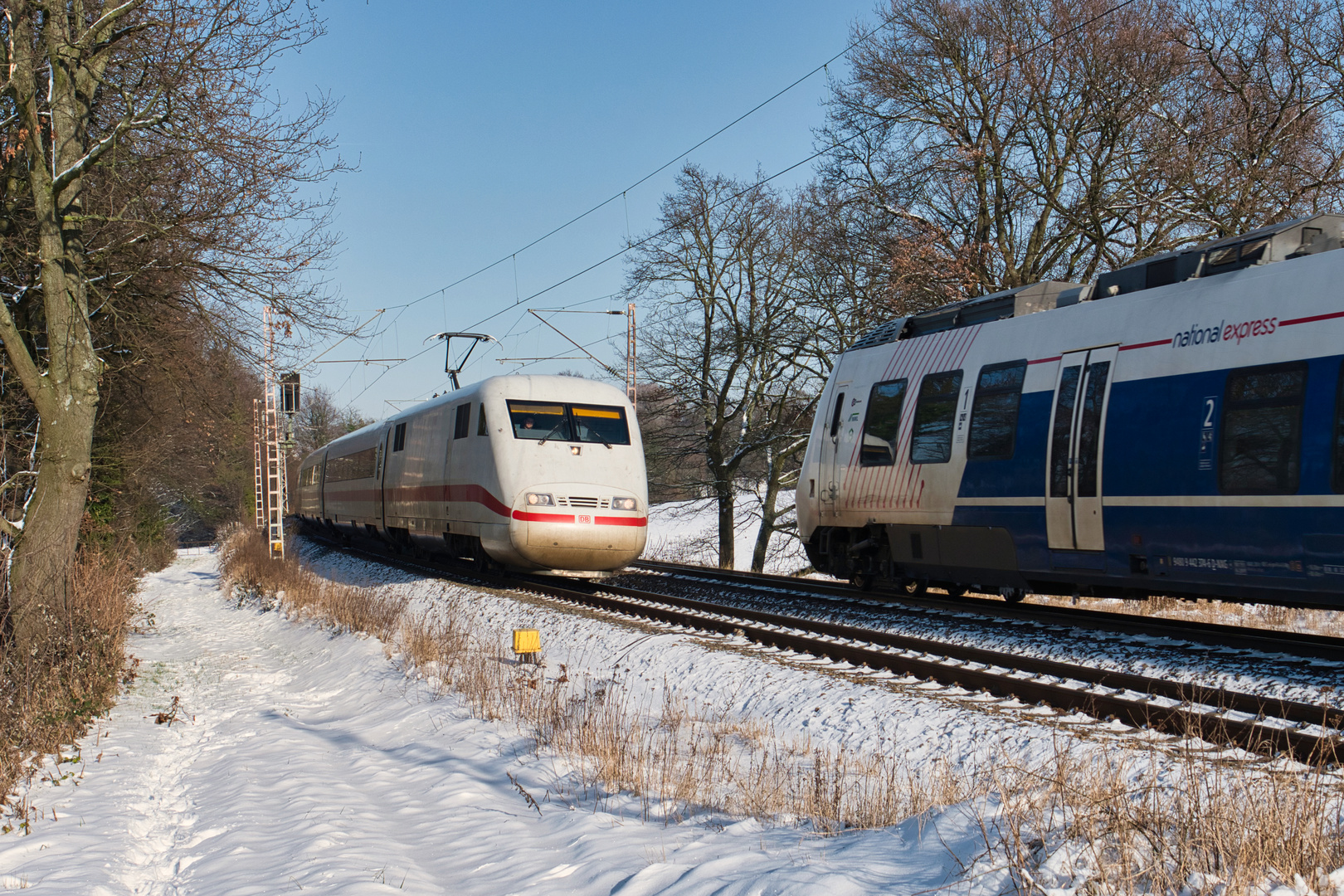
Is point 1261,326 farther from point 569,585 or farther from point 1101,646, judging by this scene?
point 569,585

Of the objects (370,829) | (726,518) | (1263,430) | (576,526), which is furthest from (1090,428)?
(726,518)

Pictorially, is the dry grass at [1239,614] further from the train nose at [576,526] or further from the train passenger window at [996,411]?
the train nose at [576,526]

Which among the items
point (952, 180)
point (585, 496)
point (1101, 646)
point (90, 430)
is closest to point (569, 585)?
point (585, 496)

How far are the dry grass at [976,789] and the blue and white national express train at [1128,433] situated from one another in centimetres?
335

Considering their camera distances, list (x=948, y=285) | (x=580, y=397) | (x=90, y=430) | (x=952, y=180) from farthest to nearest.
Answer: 1. (x=952, y=180)
2. (x=948, y=285)
3. (x=580, y=397)
4. (x=90, y=430)

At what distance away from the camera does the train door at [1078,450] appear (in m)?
9.43

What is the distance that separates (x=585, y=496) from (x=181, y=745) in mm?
7237

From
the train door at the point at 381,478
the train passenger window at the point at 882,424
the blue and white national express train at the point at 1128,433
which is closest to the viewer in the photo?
the blue and white national express train at the point at 1128,433

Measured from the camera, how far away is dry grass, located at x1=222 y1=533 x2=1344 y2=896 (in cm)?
325

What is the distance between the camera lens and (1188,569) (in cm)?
857

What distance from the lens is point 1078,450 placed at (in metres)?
9.62

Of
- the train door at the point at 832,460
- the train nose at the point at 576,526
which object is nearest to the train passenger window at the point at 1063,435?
the train door at the point at 832,460

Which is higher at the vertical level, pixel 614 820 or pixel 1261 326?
pixel 1261 326

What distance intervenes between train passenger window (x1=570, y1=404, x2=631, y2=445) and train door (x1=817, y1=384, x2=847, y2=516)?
363 centimetres
